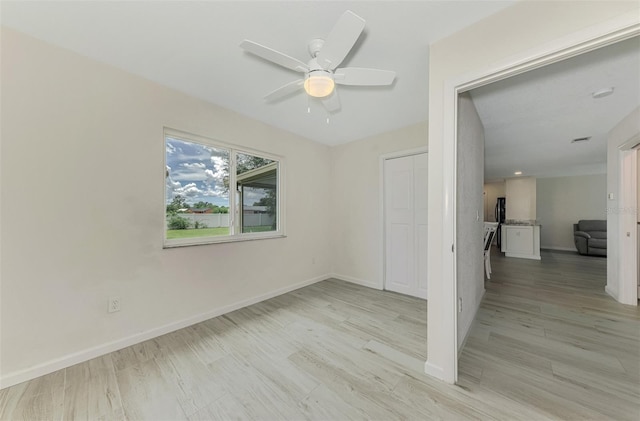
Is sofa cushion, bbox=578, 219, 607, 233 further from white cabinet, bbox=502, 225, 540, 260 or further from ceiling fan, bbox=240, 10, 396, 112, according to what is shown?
ceiling fan, bbox=240, 10, 396, 112

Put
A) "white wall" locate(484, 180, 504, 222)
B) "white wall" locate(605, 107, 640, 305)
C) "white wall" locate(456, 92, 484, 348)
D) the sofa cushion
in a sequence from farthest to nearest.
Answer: "white wall" locate(484, 180, 504, 222)
the sofa cushion
"white wall" locate(605, 107, 640, 305)
"white wall" locate(456, 92, 484, 348)

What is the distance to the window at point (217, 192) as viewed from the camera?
8.25 ft

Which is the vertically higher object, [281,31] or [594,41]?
Answer: [281,31]

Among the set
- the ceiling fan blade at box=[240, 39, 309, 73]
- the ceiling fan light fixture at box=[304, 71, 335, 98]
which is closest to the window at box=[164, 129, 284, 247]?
the ceiling fan blade at box=[240, 39, 309, 73]

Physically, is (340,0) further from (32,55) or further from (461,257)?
(32,55)

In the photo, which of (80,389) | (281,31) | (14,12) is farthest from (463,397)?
(14,12)

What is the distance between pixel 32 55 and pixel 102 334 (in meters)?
2.22

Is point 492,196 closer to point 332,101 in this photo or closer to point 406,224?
point 406,224

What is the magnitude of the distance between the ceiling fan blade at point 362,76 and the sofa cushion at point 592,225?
8329mm

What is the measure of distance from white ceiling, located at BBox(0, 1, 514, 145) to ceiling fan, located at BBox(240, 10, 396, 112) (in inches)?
9.7

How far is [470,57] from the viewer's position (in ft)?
5.16

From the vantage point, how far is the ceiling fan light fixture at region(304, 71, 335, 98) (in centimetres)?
160

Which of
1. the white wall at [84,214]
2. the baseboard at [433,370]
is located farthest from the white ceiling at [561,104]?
the white wall at [84,214]

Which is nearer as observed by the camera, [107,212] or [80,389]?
[80,389]
